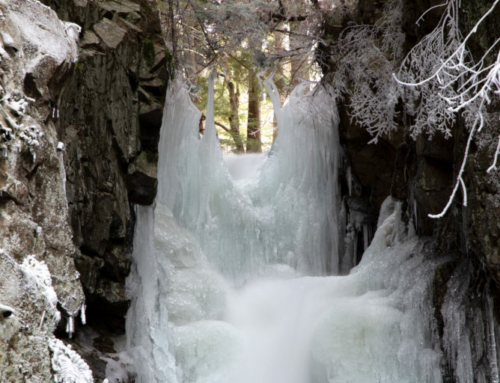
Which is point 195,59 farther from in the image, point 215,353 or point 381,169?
point 215,353

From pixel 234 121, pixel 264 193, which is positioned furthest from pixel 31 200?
pixel 234 121

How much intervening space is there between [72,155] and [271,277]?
4.16 meters

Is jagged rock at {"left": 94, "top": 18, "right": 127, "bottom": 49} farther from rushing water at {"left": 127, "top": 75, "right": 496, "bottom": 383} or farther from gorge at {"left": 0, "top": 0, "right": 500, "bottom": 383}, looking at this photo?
rushing water at {"left": 127, "top": 75, "right": 496, "bottom": 383}

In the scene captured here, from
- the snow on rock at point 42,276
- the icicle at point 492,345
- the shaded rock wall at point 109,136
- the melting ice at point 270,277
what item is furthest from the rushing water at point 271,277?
the snow on rock at point 42,276

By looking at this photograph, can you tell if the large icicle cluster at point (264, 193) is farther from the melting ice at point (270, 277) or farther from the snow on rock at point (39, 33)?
the snow on rock at point (39, 33)

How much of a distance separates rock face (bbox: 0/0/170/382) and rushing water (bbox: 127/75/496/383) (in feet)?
2.16

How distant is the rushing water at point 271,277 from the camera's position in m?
5.83

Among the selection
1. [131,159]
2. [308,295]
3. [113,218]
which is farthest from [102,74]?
[308,295]

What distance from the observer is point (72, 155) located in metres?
5.03

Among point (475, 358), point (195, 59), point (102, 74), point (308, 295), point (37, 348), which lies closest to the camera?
point (37, 348)

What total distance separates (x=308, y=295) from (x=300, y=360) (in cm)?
92

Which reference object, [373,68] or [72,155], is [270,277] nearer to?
[373,68]

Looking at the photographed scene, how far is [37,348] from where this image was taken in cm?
274

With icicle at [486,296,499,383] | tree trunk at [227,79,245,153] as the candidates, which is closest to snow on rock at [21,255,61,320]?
icicle at [486,296,499,383]
